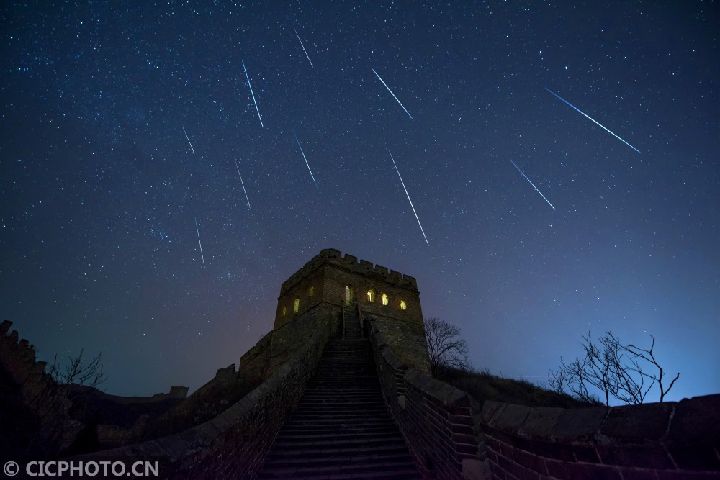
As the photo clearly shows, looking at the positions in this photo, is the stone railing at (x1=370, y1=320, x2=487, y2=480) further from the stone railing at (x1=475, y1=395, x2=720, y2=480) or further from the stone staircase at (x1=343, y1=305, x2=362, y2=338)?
the stone staircase at (x1=343, y1=305, x2=362, y2=338)

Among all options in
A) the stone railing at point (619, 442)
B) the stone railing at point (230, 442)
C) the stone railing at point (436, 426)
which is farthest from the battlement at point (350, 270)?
the stone railing at point (619, 442)

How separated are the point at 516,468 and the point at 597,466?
97 cm

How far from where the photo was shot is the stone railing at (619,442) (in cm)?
141

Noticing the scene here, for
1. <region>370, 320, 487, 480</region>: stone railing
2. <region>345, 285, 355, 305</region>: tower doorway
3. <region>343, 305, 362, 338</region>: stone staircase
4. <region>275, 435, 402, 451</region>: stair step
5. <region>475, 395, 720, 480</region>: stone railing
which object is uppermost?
<region>345, 285, 355, 305</region>: tower doorway

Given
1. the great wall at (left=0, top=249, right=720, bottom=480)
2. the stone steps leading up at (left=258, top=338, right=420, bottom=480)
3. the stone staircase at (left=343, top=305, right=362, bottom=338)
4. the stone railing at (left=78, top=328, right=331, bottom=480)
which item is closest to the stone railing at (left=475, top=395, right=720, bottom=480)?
the great wall at (left=0, top=249, right=720, bottom=480)

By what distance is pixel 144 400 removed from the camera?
95.2 ft

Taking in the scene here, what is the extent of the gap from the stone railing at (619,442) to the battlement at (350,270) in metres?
18.9

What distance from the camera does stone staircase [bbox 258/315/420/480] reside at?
6.14 m

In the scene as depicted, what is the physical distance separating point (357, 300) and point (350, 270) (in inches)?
96.5

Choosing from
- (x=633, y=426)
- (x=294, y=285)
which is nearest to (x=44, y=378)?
(x=294, y=285)

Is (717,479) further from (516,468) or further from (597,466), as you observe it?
(516,468)

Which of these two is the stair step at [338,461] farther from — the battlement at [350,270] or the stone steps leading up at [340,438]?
the battlement at [350,270]

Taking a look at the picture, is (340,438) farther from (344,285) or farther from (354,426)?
(344,285)

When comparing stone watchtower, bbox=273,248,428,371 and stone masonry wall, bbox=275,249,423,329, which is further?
stone masonry wall, bbox=275,249,423,329
